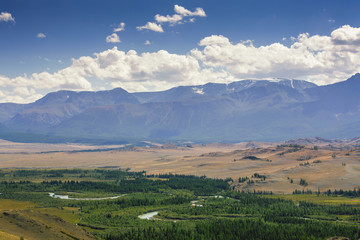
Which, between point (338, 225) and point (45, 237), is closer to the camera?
point (45, 237)

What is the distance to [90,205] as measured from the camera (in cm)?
19300

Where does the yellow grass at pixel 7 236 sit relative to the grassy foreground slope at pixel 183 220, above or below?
above

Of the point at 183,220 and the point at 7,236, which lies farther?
the point at 183,220

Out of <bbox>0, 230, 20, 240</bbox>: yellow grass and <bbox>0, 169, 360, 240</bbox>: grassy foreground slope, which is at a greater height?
<bbox>0, 230, 20, 240</bbox>: yellow grass

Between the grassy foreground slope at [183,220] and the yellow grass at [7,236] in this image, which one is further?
the grassy foreground slope at [183,220]

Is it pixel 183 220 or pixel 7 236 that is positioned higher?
pixel 7 236

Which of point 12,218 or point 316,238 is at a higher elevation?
point 12,218

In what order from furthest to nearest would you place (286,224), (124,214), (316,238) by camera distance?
(124,214)
(286,224)
(316,238)

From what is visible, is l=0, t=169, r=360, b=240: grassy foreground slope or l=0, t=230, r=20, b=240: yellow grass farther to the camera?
l=0, t=169, r=360, b=240: grassy foreground slope

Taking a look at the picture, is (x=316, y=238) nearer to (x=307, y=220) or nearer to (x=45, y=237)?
(x=307, y=220)

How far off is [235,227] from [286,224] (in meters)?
18.2

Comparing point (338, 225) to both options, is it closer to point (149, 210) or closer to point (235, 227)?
point (235, 227)

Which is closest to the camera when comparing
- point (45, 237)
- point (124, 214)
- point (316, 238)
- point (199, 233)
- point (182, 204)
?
point (45, 237)

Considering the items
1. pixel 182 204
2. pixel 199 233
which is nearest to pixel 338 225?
pixel 199 233
